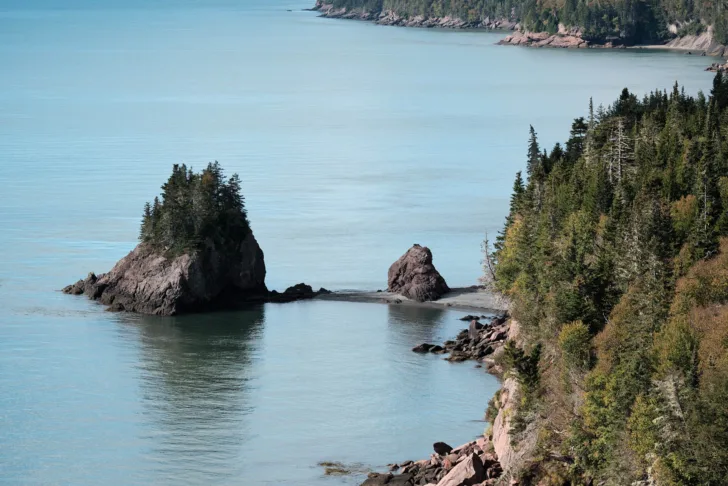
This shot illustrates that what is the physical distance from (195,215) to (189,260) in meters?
4.47

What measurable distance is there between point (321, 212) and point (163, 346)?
169 feet

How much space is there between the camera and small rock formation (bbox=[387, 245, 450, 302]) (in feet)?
400

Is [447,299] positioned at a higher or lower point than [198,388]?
higher

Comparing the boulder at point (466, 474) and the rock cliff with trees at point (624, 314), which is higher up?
the rock cliff with trees at point (624, 314)

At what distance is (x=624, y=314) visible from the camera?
75312mm

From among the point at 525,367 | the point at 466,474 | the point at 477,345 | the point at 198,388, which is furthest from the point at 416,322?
the point at 466,474

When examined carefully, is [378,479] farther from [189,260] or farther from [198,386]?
[189,260]

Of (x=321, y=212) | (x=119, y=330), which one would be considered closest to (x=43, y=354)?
(x=119, y=330)

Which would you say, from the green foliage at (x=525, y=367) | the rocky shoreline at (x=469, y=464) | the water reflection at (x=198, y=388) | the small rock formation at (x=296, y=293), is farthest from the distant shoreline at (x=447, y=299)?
the green foliage at (x=525, y=367)

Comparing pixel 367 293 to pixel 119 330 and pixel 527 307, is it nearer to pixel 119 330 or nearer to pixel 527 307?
pixel 119 330

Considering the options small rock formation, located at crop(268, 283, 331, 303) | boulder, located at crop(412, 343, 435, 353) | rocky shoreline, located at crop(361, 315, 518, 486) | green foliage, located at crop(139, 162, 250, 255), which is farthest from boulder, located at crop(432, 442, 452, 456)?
small rock formation, located at crop(268, 283, 331, 303)

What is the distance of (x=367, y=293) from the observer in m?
126

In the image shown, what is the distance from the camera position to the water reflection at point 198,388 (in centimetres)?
8288

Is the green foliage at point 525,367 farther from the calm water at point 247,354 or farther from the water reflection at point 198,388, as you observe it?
the water reflection at point 198,388
